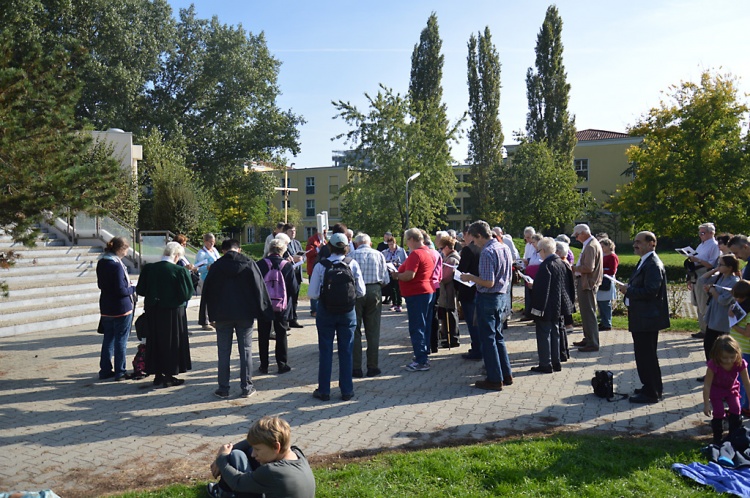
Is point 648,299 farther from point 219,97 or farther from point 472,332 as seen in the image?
point 219,97

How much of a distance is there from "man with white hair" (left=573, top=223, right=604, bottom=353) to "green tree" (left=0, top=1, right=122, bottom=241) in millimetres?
7128

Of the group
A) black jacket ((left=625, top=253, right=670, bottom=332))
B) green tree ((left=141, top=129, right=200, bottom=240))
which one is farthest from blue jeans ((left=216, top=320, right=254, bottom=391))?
green tree ((left=141, top=129, right=200, bottom=240))

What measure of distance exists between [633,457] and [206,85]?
132ft

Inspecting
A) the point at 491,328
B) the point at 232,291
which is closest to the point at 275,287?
the point at 232,291

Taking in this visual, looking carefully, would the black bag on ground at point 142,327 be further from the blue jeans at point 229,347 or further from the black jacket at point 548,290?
the black jacket at point 548,290

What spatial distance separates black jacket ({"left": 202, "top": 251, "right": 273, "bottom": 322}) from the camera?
733 cm

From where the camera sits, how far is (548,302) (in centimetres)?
840

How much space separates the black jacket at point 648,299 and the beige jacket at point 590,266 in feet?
9.95

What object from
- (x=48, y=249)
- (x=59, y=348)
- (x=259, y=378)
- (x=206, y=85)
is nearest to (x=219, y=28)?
(x=206, y=85)

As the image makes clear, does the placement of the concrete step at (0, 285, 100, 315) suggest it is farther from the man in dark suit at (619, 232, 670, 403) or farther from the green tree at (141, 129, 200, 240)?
the man in dark suit at (619, 232, 670, 403)

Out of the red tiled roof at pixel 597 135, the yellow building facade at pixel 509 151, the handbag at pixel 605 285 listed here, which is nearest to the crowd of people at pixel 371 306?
the handbag at pixel 605 285

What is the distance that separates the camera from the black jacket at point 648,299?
22.3 ft

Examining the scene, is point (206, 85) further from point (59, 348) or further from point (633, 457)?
point (633, 457)

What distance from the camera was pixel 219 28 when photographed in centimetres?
4206
